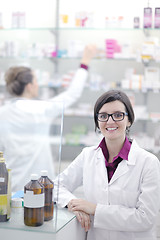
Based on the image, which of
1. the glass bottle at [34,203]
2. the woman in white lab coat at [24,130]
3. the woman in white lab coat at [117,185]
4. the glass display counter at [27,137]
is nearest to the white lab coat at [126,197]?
the woman in white lab coat at [117,185]

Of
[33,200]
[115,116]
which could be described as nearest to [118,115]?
[115,116]

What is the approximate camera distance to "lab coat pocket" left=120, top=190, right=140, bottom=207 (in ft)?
6.56

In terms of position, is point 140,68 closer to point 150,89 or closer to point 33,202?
point 150,89

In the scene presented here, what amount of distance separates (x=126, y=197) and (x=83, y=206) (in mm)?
233

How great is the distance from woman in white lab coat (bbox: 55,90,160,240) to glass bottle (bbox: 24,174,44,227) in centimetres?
25

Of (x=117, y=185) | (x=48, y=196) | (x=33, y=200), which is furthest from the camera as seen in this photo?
(x=117, y=185)

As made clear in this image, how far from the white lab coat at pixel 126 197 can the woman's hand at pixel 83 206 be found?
1.3 inches

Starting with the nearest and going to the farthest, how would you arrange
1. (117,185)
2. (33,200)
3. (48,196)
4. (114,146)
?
1. (33,200)
2. (48,196)
3. (117,185)
4. (114,146)

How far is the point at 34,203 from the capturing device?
1.69 m

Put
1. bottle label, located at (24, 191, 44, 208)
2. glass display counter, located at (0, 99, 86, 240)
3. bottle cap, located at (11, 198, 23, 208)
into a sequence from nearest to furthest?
1. bottle label, located at (24, 191, 44, 208)
2. bottle cap, located at (11, 198, 23, 208)
3. glass display counter, located at (0, 99, 86, 240)

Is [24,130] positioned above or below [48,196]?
above

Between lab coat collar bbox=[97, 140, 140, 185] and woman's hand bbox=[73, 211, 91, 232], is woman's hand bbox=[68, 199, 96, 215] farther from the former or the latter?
lab coat collar bbox=[97, 140, 140, 185]

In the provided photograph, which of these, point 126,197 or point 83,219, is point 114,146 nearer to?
point 126,197

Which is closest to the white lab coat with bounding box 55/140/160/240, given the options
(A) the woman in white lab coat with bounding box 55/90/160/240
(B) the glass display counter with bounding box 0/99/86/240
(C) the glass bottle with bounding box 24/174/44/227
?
(A) the woman in white lab coat with bounding box 55/90/160/240
